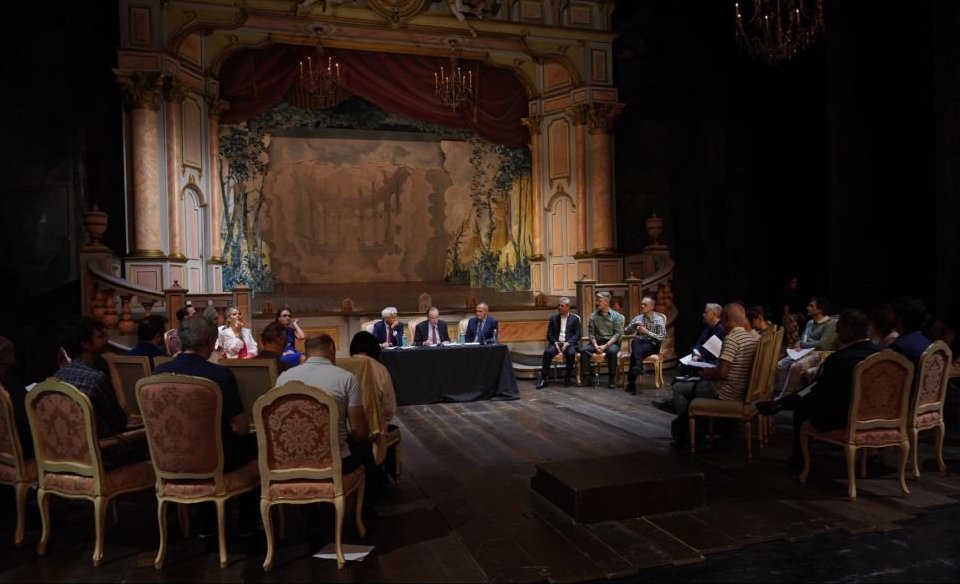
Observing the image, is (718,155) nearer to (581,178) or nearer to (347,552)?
(581,178)

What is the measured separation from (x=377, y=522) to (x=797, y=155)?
10324mm

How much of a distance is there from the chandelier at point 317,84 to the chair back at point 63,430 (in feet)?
23.5

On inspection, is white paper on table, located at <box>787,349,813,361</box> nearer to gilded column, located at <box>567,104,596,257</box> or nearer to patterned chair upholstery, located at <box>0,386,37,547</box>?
gilded column, located at <box>567,104,596,257</box>

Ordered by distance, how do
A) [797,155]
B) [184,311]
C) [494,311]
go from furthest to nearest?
[797,155]
[494,311]
[184,311]

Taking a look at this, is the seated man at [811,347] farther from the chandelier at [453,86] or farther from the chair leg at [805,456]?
the chandelier at [453,86]

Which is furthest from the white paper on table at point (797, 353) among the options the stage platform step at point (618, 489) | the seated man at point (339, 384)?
the seated man at point (339, 384)

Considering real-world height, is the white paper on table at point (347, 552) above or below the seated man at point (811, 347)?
below

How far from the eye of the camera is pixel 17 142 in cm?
865

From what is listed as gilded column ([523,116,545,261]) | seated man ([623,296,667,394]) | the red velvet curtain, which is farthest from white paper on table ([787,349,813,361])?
the red velvet curtain

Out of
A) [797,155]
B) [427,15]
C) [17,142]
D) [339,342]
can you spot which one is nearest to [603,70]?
[427,15]

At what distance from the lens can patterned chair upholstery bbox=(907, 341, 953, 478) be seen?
13.1 ft

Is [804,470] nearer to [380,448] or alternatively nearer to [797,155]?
[380,448]

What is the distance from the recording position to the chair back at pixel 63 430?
3092mm

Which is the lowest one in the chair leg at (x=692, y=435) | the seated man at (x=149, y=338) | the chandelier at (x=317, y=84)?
the chair leg at (x=692, y=435)
